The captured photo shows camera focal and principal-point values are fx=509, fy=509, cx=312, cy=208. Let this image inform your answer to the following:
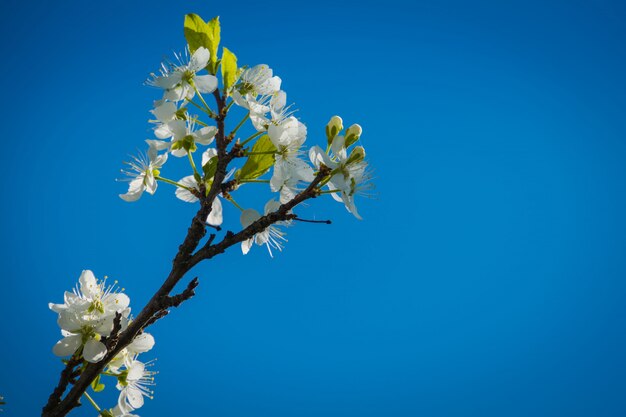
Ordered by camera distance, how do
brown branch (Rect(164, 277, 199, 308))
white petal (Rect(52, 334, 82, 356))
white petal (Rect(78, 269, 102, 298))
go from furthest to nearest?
white petal (Rect(78, 269, 102, 298)) → white petal (Rect(52, 334, 82, 356)) → brown branch (Rect(164, 277, 199, 308))

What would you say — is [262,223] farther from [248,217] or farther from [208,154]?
[208,154]

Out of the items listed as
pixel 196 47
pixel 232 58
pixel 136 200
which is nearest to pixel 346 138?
pixel 232 58

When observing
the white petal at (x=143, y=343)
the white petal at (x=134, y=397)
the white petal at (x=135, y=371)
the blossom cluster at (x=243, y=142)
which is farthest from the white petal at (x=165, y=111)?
the white petal at (x=134, y=397)

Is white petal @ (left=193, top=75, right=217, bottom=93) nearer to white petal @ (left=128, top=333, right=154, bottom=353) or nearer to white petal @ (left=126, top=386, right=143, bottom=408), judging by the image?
white petal @ (left=128, top=333, right=154, bottom=353)

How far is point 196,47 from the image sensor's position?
4.66 ft

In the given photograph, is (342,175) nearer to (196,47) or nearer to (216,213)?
(216,213)

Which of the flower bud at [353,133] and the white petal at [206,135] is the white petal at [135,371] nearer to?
the white petal at [206,135]

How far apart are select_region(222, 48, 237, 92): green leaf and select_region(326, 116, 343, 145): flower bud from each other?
0.30 metres

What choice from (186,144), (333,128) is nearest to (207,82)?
(186,144)

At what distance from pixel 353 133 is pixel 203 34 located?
0.50 m

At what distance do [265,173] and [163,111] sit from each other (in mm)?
319

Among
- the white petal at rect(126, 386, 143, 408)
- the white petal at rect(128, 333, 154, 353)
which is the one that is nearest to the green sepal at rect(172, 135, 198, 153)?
the white petal at rect(128, 333, 154, 353)

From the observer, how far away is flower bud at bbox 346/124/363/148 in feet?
4.70

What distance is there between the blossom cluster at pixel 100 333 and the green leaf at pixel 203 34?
27.3 inches
